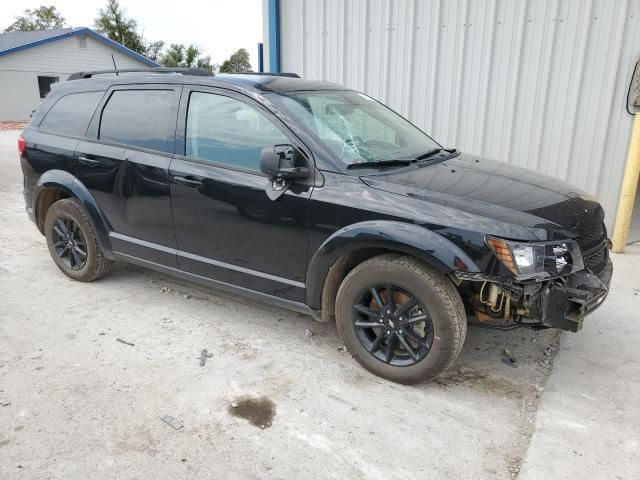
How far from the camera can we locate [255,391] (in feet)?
10.3

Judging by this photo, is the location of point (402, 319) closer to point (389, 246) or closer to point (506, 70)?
point (389, 246)

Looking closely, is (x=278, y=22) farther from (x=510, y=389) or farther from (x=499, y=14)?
(x=510, y=389)

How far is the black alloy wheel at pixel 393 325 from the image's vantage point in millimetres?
3055

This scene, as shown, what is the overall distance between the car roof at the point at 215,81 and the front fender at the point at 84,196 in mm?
774

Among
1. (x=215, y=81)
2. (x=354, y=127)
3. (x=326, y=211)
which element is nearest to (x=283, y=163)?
(x=326, y=211)

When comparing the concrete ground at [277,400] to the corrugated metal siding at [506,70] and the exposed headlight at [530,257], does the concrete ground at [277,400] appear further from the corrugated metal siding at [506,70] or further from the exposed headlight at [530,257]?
the corrugated metal siding at [506,70]

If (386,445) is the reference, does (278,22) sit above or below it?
above

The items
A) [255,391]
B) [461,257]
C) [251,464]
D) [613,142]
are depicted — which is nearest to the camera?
[251,464]

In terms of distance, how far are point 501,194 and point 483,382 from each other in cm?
118

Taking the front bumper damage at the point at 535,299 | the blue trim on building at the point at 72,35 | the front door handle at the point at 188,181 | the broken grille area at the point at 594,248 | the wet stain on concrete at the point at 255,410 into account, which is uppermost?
the blue trim on building at the point at 72,35

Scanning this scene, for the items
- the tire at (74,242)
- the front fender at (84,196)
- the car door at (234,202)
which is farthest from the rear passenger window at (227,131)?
the tire at (74,242)

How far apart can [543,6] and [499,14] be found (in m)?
0.46

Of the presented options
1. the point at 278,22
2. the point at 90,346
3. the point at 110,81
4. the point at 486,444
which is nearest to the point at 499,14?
the point at 278,22

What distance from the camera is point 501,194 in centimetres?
312
